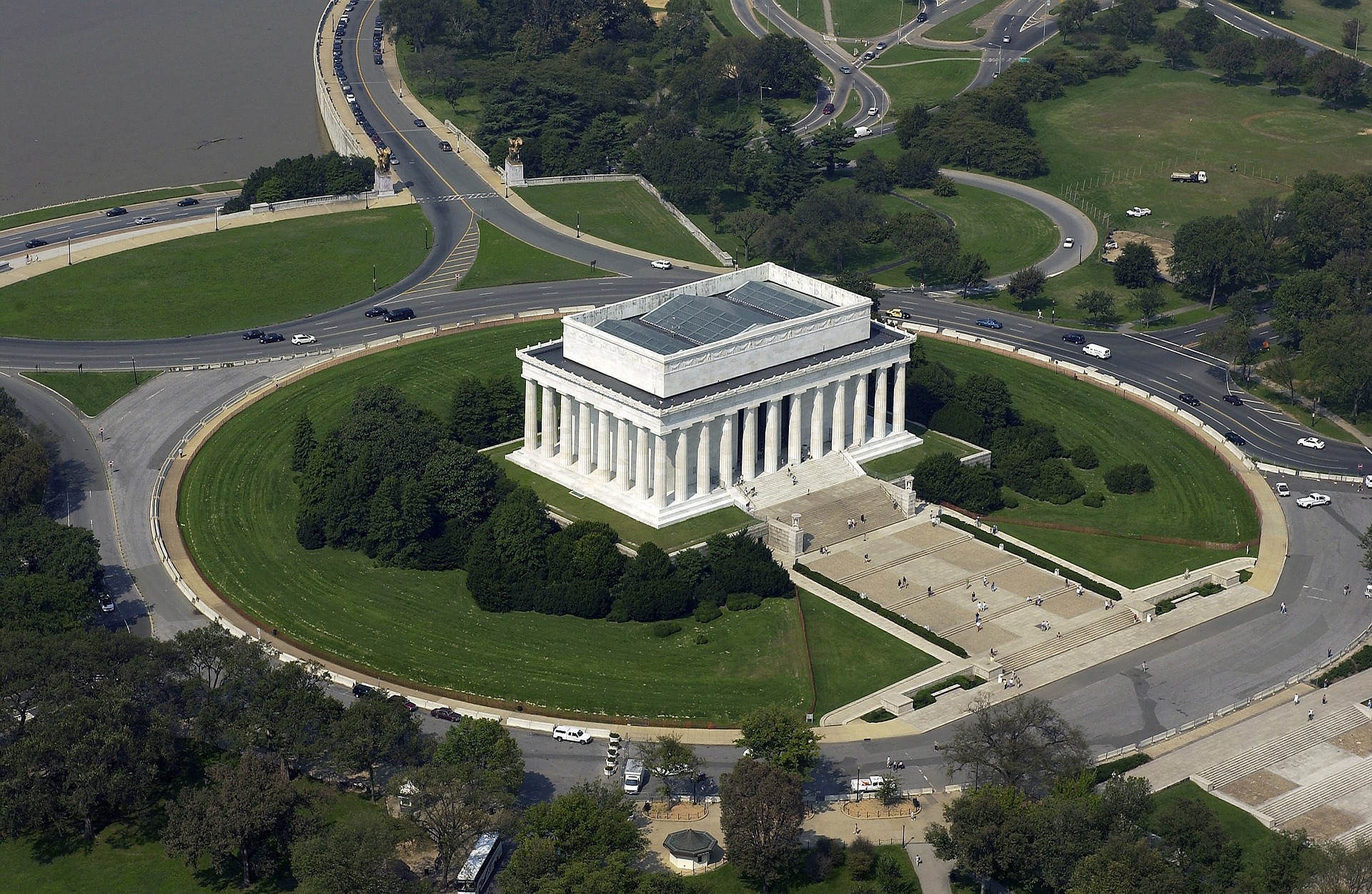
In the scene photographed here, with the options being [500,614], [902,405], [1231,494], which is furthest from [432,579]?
[1231,494]

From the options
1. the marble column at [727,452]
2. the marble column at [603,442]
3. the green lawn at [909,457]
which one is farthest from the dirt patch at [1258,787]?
the marble column at [603,442]

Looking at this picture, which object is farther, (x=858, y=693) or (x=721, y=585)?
(x=721, y=585)

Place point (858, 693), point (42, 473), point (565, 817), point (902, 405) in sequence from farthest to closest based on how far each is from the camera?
point (902, 405) < point (42, 473) < point (858, 693) < point (565, 817)

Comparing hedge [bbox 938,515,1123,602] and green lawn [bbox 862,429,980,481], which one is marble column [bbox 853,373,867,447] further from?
hedge [bbox 938,515,1123,602]

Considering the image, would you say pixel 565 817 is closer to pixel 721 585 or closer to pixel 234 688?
pixel 234 688

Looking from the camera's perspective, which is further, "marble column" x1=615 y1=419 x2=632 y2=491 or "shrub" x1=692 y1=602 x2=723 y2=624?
"marble column" x1=615 y1=419 x2=632 y2=491

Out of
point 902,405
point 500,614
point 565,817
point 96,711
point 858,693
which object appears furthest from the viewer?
point 902,405

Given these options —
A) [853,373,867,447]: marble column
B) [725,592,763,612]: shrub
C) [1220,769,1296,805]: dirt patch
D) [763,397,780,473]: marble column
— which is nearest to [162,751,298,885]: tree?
[725,592,763,612]: shrub
